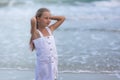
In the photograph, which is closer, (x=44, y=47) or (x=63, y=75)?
(x=44, y=47)

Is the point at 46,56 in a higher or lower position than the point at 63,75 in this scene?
higher

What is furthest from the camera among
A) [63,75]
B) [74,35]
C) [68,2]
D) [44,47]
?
[68,2]

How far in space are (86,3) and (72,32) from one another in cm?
861

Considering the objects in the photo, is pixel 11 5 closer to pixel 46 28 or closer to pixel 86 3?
pixel 86 3

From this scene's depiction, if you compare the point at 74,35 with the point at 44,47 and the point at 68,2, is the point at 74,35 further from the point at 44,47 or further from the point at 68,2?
the point at 68,2

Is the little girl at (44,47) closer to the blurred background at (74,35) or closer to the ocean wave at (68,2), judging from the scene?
the blurred background at (74,35)

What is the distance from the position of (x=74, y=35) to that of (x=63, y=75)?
6.28 metres

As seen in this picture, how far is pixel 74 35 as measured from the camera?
12508 mm

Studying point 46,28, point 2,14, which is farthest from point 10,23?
point 46,28

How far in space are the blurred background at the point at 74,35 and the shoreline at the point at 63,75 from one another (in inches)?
13.3

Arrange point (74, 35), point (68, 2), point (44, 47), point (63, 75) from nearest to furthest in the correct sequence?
point (44, 47), point (63, 75), point (74, 35), point (68, 2)

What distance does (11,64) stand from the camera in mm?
7305

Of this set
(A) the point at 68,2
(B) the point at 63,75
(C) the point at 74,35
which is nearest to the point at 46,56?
(B) the point at 63,75

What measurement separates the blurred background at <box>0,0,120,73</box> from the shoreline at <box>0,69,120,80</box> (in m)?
0.34
